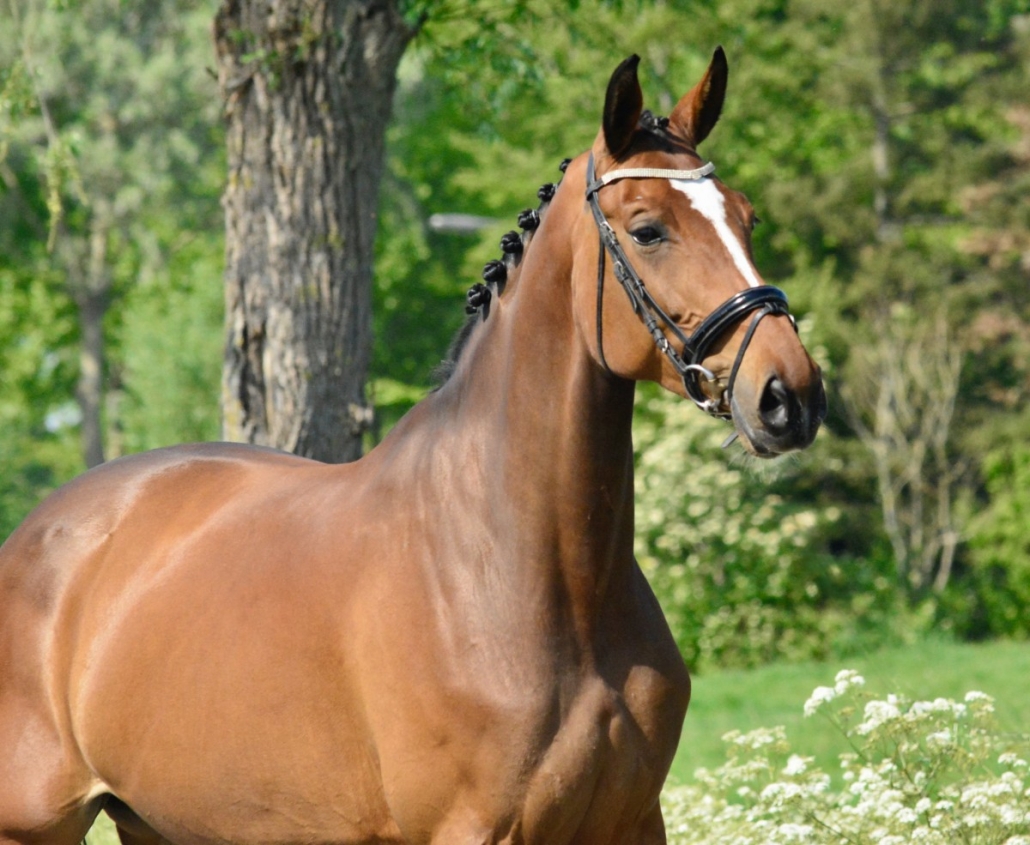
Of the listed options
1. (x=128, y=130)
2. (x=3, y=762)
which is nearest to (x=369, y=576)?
(x=3, y=762)

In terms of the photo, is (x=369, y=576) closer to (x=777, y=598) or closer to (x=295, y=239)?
(x=295, y=239)

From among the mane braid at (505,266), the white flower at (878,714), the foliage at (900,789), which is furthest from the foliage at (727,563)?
the mane braid at (505,266)

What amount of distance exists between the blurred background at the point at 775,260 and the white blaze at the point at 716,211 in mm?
13674

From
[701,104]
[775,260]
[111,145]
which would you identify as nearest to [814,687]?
[701,104]

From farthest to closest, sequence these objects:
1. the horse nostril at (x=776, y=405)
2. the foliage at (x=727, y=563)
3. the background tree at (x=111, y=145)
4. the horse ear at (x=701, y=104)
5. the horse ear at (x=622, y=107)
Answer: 1. the background tree at (x=111, y=145)
2. the foliage at (x=727, y=563)
3. the horse ear at (x=701, y=104)
4. the horse ear at (x=622, y=107)
5. the horse nostril at (x=776, y=405)

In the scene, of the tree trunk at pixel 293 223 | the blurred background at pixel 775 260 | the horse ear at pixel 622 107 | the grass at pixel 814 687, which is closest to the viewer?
the horse ear at pixel 622 107

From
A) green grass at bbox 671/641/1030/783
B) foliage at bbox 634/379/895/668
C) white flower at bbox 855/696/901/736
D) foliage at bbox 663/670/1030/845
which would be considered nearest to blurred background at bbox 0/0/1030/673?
foliage at bbox 634/379/895/668

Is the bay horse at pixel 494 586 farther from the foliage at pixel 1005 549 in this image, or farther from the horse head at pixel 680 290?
the foliage at pixel 1005 549

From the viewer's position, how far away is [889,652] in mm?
15516

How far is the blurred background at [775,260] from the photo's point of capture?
17.5 m

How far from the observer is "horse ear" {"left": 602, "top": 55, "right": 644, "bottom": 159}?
9.42ft

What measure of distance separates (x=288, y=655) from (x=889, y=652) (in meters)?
13.2

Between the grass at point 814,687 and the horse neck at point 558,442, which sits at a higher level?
the horse neck at point 558,442

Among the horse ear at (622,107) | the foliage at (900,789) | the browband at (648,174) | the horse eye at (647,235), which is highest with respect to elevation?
A: the horse ear at (622,107)
